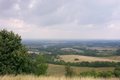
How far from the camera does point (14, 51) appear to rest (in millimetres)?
18203

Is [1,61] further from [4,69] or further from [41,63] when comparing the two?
[41,63]

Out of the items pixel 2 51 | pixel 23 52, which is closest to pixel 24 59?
pixel 23 52

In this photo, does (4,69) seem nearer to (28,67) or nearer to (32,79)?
(28,67)

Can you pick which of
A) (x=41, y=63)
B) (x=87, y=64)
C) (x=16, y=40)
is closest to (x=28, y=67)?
(x=16, y=40)

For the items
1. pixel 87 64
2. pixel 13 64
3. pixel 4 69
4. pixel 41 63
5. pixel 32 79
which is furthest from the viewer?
pixel 87 64

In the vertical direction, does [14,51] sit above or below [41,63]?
above

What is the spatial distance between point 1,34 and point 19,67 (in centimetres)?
311

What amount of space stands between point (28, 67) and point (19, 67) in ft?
3.56

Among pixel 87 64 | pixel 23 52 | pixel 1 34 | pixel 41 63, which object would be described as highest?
pixel 1 34

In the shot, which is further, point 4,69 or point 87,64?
point 87,64

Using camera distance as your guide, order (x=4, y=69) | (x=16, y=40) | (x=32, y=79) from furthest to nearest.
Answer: (x=16, y=40) < (x=4, y=69) < (x=32, y=79)

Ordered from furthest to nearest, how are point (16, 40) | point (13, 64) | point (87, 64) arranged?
point (87, 64) < point (16, 40) < point (13, 64)

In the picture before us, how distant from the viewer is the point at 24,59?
61.8 feet

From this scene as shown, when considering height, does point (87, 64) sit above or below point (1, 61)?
below
